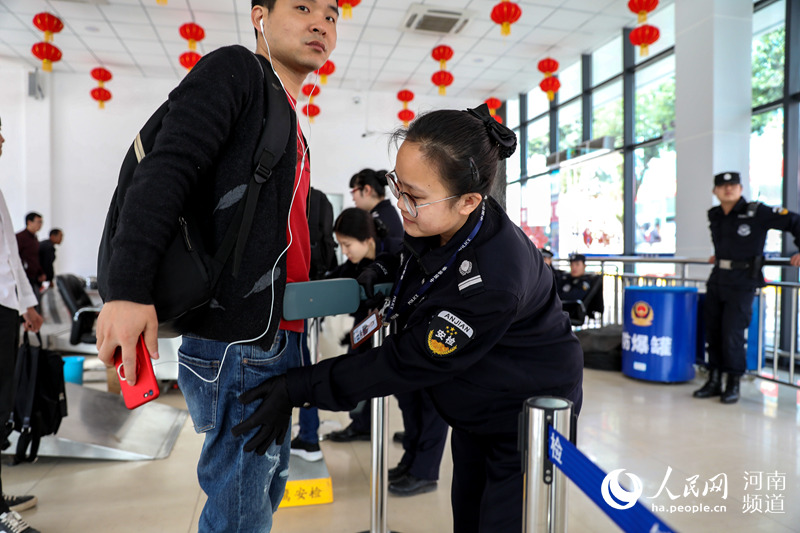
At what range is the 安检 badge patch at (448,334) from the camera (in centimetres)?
92

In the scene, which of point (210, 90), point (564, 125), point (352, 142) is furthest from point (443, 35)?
point (210, 90)

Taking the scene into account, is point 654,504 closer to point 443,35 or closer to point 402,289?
point 402,289

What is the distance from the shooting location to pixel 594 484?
27.5 inches

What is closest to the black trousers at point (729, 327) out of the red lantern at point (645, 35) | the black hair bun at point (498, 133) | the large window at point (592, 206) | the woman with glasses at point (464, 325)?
the red lantern at point (645, 35)

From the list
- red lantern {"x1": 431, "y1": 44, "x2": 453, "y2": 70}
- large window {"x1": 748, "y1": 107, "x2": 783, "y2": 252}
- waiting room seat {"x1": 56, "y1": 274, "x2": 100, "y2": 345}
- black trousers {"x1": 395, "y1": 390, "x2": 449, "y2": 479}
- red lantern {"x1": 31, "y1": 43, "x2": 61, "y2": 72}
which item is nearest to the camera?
black trousers {"x1": 395, "y1": 390, "x2": 449, "y2": 479}

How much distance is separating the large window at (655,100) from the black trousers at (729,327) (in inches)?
123

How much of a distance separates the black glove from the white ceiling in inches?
254

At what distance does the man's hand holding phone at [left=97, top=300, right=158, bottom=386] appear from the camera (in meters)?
0.77

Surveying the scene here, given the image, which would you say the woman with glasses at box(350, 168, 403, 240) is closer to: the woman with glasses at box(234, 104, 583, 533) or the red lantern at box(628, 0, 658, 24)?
the woman with glasses at box(234, 104, 583, 533)

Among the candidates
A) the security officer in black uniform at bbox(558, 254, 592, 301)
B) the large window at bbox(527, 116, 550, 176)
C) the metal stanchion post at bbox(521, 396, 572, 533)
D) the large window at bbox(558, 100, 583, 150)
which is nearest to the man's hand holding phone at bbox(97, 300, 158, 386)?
the metal stanchion post at bbox(521, 396, 572, 533)

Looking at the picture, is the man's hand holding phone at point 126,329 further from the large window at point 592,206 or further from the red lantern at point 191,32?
the large window at point 592,206

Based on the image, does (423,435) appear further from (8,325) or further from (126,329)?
(126,329)

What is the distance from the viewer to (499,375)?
110 cm

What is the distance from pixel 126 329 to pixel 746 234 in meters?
4.10
